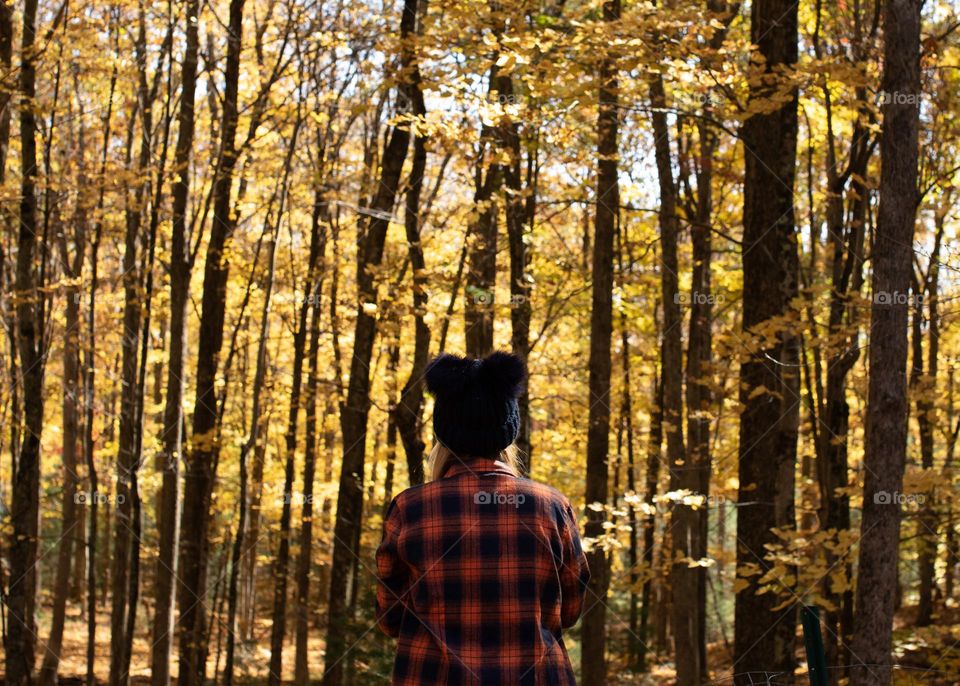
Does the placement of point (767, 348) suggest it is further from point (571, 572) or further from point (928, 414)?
point (928, 414)

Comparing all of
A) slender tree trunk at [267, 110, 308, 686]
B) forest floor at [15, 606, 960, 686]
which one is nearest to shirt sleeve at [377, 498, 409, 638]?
forest floor at [15, 606, 960, 686]

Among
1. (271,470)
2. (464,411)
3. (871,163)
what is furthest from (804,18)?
(271,470)

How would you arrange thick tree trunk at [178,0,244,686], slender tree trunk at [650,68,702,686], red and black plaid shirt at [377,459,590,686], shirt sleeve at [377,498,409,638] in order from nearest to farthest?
red and black plaid shirt at [377,459,590,686] → shirt sleeve at [377,498,409,638] → thick tree trunk at [178,0,244,686] → slender tree trunk at [650,68,702,686]

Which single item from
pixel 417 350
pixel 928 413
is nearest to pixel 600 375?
pixel 417 350

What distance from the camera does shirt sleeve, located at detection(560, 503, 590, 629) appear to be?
291 centimetres

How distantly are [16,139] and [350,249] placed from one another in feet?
17.6

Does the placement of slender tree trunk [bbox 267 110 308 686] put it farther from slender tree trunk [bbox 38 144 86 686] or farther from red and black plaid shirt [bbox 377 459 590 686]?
red and black plaid shirt [bbox 377 459 590 686]

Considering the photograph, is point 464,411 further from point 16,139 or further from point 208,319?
point 16,139

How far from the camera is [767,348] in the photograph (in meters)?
6.52
